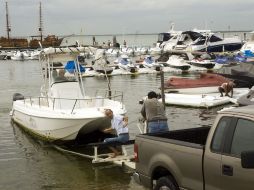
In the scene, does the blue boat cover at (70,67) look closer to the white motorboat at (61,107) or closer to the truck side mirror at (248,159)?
the white motorboat at (61,107)

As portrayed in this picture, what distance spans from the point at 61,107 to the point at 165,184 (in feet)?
29.1

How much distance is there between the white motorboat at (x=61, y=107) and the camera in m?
14.0

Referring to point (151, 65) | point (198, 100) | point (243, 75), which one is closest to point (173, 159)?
point (198, 100)

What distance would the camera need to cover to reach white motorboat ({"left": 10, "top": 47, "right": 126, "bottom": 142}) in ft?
45.9

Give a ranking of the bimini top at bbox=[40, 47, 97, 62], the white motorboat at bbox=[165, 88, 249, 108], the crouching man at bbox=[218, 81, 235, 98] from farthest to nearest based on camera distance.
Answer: the crouching man at bbox=[218, 81, 235, 98], the white motorboat at bbox=[165, 88, 249, 108], the bimini top at bbox=[40, 47, 97, 62]

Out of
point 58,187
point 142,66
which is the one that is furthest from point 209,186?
point 142,66

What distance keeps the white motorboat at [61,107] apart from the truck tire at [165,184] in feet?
21.7

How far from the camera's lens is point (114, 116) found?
13734 mm

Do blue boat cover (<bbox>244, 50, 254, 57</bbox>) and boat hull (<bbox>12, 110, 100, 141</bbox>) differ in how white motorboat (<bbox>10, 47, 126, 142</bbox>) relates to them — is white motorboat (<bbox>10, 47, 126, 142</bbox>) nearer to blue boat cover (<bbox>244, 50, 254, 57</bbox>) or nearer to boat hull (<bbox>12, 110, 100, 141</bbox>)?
boat hull (<bbox>12, 110, 100, 141</bbox>)

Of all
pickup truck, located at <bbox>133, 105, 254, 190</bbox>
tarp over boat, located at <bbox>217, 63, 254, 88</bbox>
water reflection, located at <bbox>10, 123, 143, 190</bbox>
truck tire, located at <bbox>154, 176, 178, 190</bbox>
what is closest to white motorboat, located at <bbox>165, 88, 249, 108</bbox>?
tarp over boat, located at <bbox>217, 63, 254, 88</bbox>

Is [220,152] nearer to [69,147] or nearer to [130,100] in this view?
[69,147]

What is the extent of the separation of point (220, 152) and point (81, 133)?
925 centimetres

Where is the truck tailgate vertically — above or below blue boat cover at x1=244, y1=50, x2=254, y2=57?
below

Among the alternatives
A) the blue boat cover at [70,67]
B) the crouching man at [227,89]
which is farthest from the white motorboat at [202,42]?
the blue boat cover at [70,67]
